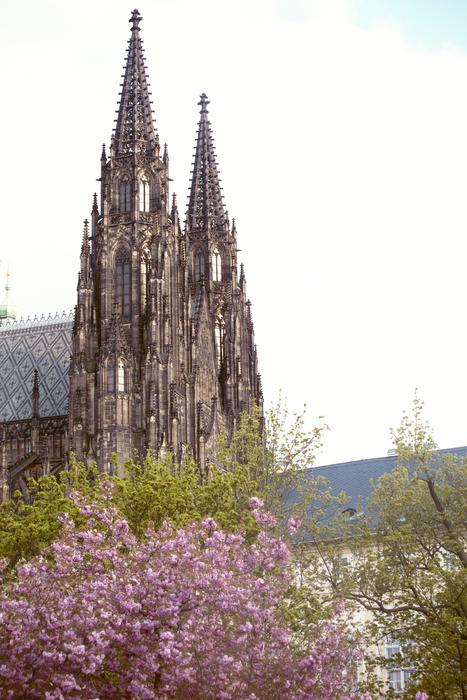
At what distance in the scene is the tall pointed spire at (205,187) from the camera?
7862 centimetres

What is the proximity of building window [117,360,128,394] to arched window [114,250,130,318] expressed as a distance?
3266 mm

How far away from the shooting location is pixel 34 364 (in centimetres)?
7112

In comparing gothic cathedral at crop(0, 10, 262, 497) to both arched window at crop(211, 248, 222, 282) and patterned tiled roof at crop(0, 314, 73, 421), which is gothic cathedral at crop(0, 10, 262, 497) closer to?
patterned tiled roof at crop(0, 314, 73, 421)

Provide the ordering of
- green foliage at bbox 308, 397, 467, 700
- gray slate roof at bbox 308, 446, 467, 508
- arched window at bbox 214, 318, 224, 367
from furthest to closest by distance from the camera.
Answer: arched window at bbox 214, 318, 224, 367 < gray slate roof at bbox 308, 446, 467, 508 < green foliage at bbox 308, 397, 467, 700

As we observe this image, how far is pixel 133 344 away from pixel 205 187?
2190cm

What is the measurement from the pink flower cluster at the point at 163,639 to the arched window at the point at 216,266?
172 feet

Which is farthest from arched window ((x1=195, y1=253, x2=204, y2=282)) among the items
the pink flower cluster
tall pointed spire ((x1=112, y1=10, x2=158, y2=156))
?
the pink flower cluster

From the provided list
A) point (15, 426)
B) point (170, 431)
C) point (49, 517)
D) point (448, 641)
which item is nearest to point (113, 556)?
point (448, 641)

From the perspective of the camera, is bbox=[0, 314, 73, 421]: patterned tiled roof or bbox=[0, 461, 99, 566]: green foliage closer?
bbox=[0, 461, 99, 566]: green foliage

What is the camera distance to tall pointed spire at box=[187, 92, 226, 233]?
7862 cm

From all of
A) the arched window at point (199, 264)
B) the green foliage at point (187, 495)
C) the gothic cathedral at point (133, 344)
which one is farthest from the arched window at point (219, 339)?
the green foliage at point (187, 495)

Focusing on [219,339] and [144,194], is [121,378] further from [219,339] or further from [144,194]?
[219,339]

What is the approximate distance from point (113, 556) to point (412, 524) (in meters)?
11.9

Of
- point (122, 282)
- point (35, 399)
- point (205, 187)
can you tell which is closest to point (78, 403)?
point (35, 399)
